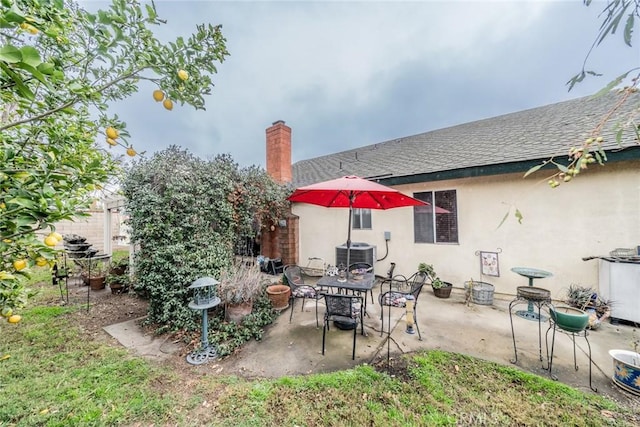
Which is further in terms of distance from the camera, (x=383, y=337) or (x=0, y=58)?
(x=383, y=337)

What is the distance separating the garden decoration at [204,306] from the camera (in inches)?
141

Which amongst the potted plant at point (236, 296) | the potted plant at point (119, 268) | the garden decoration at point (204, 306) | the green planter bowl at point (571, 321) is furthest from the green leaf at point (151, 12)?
the potted plant at point (119, 268)

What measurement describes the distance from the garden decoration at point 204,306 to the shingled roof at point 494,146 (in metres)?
5.65

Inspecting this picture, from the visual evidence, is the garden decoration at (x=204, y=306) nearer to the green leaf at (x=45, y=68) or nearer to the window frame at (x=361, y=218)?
the green leaf at (x=45, y=68)

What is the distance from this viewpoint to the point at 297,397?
107 inches

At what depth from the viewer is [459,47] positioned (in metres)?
8.86

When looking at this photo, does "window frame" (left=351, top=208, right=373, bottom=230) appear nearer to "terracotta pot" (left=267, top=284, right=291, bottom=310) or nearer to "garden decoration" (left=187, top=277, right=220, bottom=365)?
"terracotta pot" (left=267, top=284, right=291, bottom=310)

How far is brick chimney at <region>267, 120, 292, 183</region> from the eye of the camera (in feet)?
33.6

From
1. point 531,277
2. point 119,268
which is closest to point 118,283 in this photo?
point 119,268

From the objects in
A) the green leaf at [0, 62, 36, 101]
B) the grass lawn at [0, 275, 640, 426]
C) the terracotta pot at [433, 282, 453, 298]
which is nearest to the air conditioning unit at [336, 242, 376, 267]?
the terracotta pot at [433, 282, 453, 298]

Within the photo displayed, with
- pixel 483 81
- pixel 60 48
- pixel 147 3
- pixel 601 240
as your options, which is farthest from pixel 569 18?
pixel 483 81

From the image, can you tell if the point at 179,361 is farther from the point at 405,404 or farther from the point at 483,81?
the point at 483,81

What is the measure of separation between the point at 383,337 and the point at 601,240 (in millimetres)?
4853

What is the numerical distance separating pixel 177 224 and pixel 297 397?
12.4 feet
